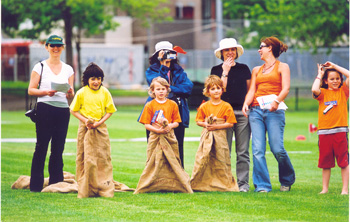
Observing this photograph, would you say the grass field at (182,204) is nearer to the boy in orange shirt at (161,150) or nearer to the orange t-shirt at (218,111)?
the boy in orange shirt at (161,150)

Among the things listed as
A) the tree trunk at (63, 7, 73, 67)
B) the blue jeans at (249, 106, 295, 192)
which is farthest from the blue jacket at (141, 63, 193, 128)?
the tree trunk at (63, 7, 73, 67)

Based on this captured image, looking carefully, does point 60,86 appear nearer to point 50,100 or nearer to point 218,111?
point 50,100

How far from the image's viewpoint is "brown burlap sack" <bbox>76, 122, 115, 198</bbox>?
8.55 m

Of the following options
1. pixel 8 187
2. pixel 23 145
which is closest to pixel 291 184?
pixel 8 187

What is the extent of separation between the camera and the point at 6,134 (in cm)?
1862

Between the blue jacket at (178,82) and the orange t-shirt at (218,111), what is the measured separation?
209 mm

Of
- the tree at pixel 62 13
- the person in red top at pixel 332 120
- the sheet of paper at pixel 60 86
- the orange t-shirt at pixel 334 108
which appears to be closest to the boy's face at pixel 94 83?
the sheet of paper at pixel 60 86

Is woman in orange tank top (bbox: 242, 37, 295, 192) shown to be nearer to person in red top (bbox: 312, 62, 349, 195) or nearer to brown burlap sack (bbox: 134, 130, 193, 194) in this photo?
person in red top (bbox: 312, 62, 349, 195)

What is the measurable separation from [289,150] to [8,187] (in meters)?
6.94

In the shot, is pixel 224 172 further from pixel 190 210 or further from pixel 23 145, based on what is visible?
pixel 23 145

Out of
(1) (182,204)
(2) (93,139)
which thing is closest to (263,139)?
(1) (182,204)

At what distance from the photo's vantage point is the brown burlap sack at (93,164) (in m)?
8.55

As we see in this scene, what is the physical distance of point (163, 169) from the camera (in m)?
8.87

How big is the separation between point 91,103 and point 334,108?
3.11 metres
